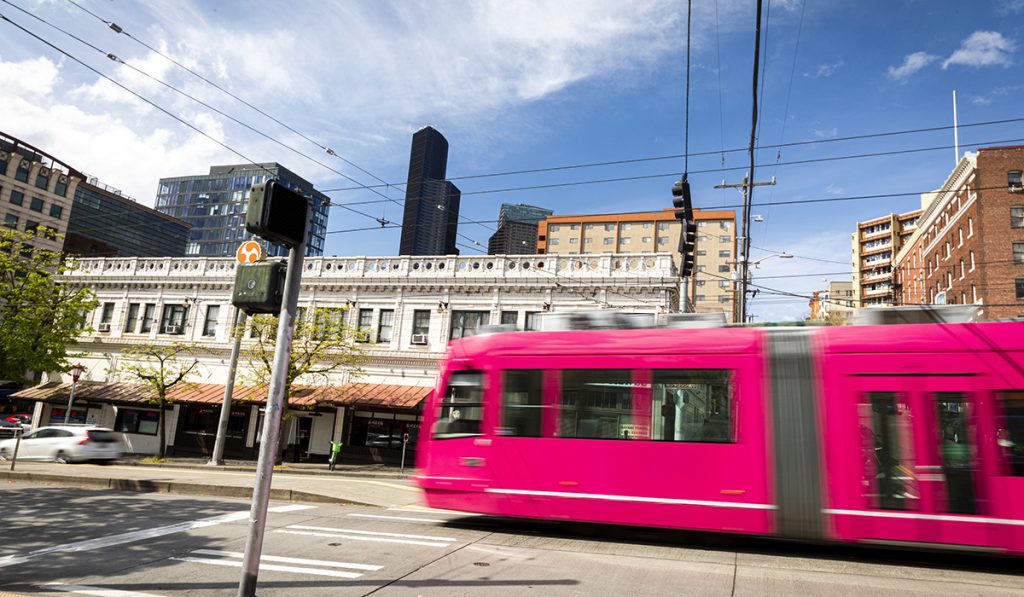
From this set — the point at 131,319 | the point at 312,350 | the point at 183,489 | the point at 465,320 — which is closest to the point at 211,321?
the point at 131,319

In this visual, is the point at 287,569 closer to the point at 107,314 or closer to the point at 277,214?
the point at 277,214

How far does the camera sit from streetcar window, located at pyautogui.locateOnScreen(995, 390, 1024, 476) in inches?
322

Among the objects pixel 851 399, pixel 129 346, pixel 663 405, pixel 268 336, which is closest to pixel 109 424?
pixel 129 346

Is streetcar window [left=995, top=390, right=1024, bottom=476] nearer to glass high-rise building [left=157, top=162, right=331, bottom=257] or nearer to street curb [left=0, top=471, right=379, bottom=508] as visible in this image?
street curb [left=0, top=471, right=379, bottom=508]

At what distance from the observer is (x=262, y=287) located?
5305 millimetres

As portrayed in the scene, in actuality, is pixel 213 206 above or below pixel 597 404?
above

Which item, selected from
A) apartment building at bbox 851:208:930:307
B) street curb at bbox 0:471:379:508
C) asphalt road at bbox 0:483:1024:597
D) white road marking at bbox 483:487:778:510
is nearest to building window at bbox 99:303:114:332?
street curb at bbox 0:471:379:508

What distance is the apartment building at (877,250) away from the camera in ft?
324

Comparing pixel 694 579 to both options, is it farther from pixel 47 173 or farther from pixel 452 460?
pixel 47 173

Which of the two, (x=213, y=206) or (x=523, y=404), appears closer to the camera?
(x=523, y=404)

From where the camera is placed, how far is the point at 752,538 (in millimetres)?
10086

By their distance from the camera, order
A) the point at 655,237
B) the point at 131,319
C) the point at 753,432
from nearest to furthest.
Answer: the point at 753,432 → the point at 131,319 → the point at 655,237

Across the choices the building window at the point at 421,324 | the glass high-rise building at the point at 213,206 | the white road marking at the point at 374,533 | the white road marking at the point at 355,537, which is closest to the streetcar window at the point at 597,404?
the white road marking at the point at 374,533

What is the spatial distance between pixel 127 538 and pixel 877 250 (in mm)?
118728
